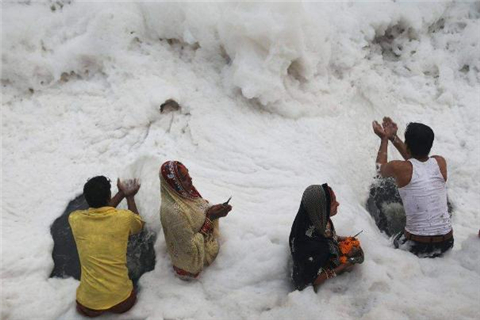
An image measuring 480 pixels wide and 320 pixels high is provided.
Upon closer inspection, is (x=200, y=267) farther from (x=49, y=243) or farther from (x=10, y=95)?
(x=10, y=95)

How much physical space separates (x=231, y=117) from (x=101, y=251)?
66.7 inches

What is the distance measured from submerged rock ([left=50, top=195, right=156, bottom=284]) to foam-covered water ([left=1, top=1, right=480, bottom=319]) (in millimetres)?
68

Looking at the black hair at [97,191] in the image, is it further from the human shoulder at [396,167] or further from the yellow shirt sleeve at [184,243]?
the human shoulder at [396,167]

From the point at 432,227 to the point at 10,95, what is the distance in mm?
3560

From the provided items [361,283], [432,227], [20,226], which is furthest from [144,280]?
[432,227]

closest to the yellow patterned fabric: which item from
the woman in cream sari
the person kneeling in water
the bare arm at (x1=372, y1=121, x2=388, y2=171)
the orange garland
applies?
the woman in cream sari

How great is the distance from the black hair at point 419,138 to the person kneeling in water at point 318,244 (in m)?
0.57

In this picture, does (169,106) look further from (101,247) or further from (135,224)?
(101,247)

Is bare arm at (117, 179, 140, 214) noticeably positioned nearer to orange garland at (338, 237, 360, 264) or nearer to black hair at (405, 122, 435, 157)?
orange garland at (338, 237, 360, 264)

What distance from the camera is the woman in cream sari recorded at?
8.25 feet

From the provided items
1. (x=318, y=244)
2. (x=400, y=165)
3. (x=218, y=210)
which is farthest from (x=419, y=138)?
(x=218, y=210)

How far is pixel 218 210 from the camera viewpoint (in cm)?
263

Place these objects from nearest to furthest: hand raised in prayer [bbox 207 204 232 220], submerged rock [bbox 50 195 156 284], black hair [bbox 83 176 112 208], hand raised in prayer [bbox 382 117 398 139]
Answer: black hair [bbox 83 176 112 208] < hand raised in prayer [bbox 207 204 232 220] < hand raised in prayer [bbox 382 117 398 139] < submerged rock [bbox 50 195 156 284]

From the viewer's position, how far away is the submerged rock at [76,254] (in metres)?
2.91
